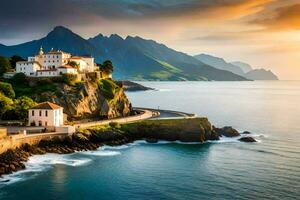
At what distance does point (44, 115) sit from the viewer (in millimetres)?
94188

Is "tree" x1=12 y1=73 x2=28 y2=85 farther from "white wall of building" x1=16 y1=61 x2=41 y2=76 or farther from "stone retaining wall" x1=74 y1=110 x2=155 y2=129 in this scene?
"stone retaining wall" x1=74 y1=110 x2=155 y2=129

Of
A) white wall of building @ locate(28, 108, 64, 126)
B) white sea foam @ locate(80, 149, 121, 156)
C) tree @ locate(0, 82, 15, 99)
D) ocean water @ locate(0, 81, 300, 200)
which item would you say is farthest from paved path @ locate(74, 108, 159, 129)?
tree @ locate(0, 82, 15, 99)

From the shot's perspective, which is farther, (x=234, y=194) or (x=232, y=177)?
(x=232, y=177)

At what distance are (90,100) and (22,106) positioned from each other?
20701 mm

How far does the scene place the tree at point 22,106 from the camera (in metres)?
101

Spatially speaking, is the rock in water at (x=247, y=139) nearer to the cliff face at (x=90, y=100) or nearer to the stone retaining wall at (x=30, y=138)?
the stone retaining wall at (x=30, y=138)

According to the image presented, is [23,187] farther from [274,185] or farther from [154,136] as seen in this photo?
[154,136]

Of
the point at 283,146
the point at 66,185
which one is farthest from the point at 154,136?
the point at 66,185

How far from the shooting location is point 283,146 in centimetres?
9694

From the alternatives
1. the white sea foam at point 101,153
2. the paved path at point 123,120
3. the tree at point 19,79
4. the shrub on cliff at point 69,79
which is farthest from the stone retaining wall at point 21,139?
the tree at point 19,79

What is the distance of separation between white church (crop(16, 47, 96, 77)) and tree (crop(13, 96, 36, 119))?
20.7 meters

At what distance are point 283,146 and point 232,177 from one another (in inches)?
1296

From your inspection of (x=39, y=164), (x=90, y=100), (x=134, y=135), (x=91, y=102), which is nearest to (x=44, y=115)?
(x=39, y=164)

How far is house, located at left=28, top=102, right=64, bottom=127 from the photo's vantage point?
9381 cm
